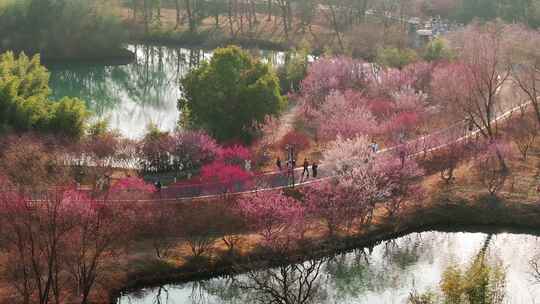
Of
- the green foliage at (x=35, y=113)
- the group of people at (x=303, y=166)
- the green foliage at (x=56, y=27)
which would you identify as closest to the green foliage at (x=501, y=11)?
the green foliage at (x=56, y=27)

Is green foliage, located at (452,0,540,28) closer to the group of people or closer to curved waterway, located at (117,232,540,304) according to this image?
the group of people

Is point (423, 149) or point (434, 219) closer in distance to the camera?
point (434, 219)

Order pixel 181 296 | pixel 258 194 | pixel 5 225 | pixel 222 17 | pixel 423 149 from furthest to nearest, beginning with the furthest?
pixel 222 17 → pixel 423 149 → pixel 258 194 → pixel 181 296 → pixel 5 225

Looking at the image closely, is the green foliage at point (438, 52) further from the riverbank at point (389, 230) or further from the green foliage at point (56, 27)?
the green foliage at point (56, 27)

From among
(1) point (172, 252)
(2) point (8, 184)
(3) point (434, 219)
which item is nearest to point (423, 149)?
(3) point (434, 219)

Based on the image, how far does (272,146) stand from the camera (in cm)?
5081

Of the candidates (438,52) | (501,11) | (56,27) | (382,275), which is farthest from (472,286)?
(501,11)

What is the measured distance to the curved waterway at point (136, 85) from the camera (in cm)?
6344

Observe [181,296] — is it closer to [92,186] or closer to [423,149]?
[92,186]

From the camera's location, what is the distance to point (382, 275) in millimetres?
38719

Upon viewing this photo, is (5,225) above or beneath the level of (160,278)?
above

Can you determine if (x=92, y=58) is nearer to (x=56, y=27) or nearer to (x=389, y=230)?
(x=56, y=27)

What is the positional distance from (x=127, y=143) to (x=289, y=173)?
11.3 metres

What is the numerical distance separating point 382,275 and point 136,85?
4553 cm
